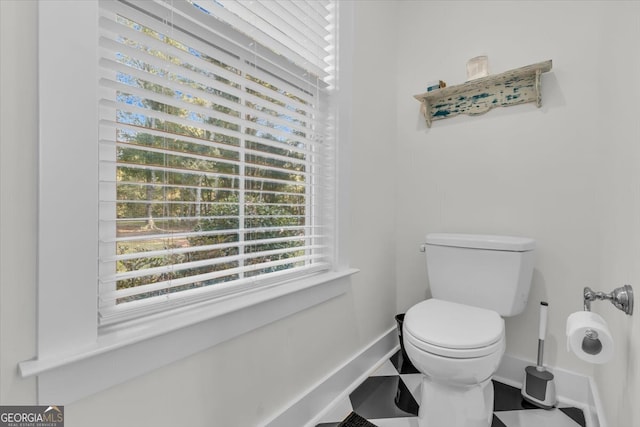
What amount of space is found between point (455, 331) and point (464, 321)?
12cm

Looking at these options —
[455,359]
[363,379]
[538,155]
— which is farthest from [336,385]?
[538,155]

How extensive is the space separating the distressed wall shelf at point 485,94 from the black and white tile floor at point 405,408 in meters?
1.44

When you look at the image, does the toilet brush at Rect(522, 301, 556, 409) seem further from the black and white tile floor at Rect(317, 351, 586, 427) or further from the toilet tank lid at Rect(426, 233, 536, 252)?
the toilet tank lid at Rect(426, 233, 536, 252)

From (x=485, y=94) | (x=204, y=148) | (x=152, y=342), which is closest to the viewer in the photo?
(x=152, y=342)

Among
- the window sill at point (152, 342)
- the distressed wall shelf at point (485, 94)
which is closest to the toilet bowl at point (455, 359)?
the window sill at point (152, 342)

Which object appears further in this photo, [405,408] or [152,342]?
[405,408]

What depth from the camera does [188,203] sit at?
923 mm

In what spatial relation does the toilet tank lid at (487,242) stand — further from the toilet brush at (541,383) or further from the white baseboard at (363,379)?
the white baseboard at (363,379)

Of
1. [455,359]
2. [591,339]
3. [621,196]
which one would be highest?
[621,196]

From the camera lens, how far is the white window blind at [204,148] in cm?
80

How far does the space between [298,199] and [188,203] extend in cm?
52

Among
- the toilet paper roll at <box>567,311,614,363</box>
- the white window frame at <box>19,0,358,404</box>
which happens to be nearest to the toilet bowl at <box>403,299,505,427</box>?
the toilet paper roll at <box>567,311,614,363</box>

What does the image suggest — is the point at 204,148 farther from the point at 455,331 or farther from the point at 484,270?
the point at 484,270

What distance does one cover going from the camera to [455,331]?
1.15m
